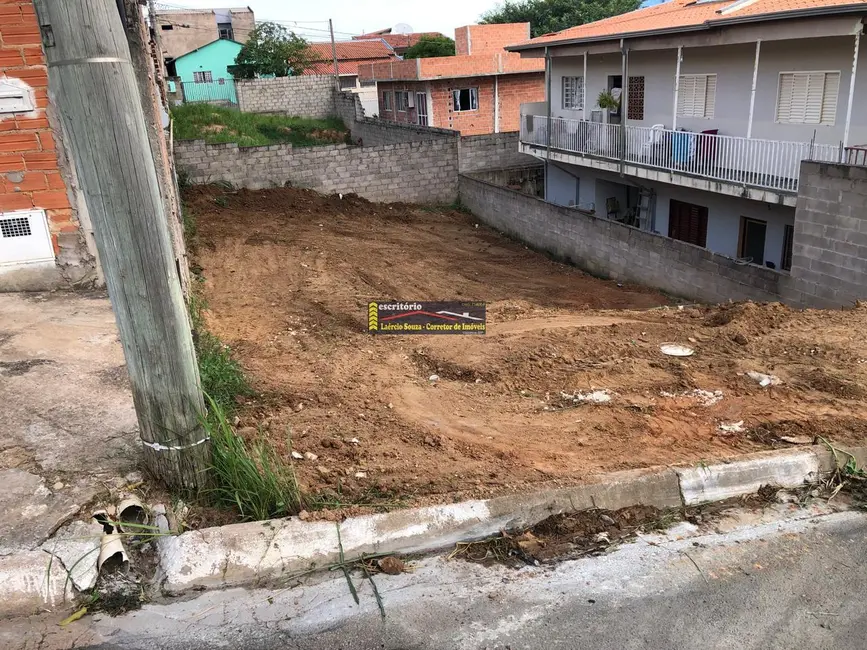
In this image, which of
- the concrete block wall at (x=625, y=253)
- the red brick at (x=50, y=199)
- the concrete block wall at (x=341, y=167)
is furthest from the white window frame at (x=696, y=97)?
the red brick at (x=50, y=199)

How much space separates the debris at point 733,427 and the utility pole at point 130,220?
10.9 feet

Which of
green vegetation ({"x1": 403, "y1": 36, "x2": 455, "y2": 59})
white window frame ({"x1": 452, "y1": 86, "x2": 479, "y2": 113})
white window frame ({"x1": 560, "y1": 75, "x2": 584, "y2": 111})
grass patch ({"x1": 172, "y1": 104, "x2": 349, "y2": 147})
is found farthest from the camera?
green vegetation ({"x1": 403, "y1": 36, "x2": 455, "y2": 59})

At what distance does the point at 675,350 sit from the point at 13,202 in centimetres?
640

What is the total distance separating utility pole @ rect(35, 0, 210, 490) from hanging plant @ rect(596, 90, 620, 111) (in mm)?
16679

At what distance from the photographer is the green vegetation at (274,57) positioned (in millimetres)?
40125

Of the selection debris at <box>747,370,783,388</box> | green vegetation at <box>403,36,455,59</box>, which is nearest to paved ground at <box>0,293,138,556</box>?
debris at <box>747,370,783,388</box>

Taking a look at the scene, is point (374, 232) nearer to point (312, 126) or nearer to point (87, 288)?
point (87, 288)

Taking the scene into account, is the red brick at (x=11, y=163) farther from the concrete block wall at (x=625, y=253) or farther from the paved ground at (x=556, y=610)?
the concrete block wall at (x=625, y=253)

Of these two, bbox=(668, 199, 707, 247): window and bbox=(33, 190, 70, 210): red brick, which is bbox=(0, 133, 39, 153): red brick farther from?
bbox=(668, 199, 707, 247): window

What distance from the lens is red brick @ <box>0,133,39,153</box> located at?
6.12 meters

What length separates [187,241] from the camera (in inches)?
576

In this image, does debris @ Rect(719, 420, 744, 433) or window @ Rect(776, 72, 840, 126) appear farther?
window @ Rect(776, 72, 840, 126)

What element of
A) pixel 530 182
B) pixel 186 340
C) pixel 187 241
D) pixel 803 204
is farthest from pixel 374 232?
pixel 186 340

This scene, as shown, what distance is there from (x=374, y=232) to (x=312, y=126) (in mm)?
14818
